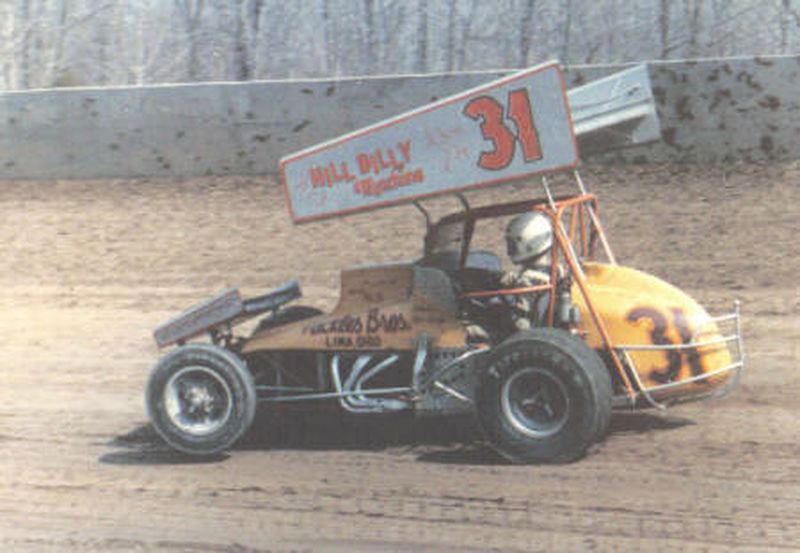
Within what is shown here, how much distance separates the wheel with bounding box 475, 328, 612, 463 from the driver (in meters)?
0.50

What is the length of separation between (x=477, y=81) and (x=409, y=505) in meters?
7.67

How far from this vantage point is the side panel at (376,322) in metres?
7.39

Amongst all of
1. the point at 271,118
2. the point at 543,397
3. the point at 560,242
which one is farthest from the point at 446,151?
the point at 271,118

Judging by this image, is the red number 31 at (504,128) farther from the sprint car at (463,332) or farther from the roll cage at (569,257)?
the roll cage at (569,257)

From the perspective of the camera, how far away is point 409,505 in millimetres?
6395

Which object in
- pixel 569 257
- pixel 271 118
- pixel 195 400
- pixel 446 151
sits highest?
pixel 271 118

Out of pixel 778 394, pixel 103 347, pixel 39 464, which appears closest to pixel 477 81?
pixel 103 347

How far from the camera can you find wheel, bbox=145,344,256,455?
7.53 metres

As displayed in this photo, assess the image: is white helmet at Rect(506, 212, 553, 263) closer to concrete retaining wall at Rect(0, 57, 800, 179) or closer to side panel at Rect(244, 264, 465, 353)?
side panel at Rect(244, 264, 465, 353)

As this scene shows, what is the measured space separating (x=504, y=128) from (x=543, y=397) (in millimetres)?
1506

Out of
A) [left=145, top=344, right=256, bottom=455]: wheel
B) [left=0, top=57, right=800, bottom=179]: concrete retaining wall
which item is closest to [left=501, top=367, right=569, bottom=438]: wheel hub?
[left=145, top=344, right=256, bottom=455]: wheel

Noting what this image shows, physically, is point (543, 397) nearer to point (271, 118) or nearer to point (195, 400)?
point (195, 400)

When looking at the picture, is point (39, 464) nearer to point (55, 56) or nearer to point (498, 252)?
point (498, 252)

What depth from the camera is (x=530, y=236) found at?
7.36 meters
